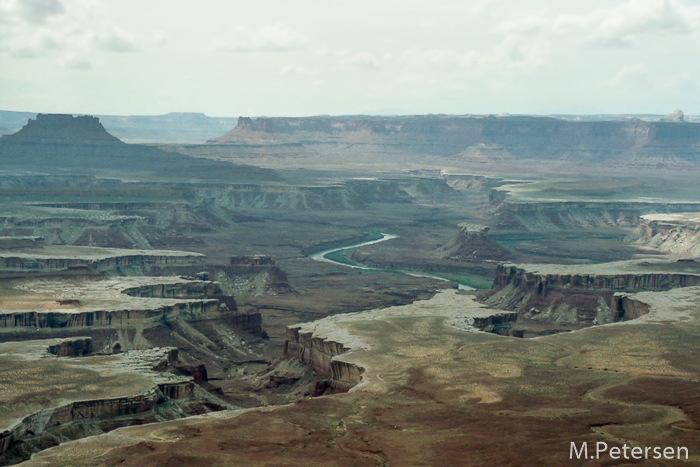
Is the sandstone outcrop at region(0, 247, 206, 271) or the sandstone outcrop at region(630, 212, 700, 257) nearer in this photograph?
the sandstone outcrop at region(0, 247, 206, 271)

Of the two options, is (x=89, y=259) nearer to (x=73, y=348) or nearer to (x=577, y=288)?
(x=73, y=348)

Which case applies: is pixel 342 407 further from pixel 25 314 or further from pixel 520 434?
pixel 25 314

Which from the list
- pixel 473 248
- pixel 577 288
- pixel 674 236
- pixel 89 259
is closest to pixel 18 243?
pixel 89 259

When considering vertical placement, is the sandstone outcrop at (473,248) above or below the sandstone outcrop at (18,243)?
below

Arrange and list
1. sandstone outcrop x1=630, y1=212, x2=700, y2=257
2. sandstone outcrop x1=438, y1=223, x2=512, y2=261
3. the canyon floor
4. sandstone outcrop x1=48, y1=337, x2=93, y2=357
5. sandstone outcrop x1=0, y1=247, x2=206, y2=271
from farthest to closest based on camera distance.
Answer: sandstone outcrop x1=630, y1=212, x2=700, y2=257, sandstone outcrop x1=438, y1=223, x2=512, y2=261, sandstone outcrop x1=0, y1=247, x2=206, y2=271, sandstone outcrop x1=48, y1=337, x2=93, y2=357, the canyon floor

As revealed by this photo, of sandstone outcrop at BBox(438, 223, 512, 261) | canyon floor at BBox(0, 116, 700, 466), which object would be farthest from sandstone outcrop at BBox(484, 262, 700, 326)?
sandstone outcrop at BBox(438, 223, 512, 261)

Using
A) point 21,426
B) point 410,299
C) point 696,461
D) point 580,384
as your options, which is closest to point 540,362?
point 580,384

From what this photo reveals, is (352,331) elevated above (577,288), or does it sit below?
above

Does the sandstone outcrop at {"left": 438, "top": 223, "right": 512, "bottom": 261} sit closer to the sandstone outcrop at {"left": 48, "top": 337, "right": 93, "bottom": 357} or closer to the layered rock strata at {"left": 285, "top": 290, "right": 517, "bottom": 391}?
the layered rock strata at {"left": 285, "top": 290, "right": 517, "bottom": 391}

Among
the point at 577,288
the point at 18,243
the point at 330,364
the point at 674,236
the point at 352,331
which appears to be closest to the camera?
the point at 330,364

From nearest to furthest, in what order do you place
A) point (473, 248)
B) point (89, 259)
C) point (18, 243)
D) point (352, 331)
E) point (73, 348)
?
1. point (73, 348)
2. point (352, 331)
3. point (89, 259)
4. point (18, 243)
5. point (473, 248)

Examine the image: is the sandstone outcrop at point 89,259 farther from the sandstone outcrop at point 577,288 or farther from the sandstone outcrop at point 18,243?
the sandstone outcrop at point 577,288

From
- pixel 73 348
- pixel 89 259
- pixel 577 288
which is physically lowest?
pixel 577 288

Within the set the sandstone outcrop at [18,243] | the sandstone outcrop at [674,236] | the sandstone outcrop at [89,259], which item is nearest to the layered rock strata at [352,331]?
the sandstone outcrop at [89,259]
